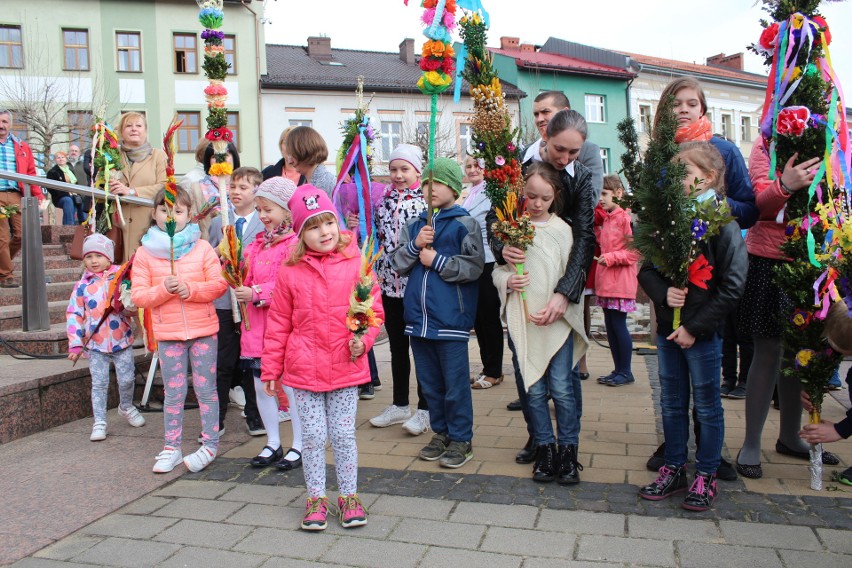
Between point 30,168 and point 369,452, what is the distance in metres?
6.71

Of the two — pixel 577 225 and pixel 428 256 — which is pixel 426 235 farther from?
pixel 577 225

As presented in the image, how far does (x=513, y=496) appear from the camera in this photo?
3.91 meters

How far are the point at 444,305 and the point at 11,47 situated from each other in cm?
3109

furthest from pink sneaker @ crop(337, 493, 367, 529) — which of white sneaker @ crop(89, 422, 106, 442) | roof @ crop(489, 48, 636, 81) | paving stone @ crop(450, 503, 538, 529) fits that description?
roof @ crop(489, 48, 636, 81)

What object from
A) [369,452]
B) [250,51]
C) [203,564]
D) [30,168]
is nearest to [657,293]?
[369,452]

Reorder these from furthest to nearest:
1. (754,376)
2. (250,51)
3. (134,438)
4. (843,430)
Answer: (250,51) < (134,438) < (754,376) < (843,430)

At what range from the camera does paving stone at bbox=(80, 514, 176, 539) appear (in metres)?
3.60

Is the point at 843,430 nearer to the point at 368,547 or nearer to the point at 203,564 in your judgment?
the point at 368,547

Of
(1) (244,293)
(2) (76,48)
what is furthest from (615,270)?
(2) (76,48)

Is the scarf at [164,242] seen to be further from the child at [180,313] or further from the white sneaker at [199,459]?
the white sneaker at [199,459]

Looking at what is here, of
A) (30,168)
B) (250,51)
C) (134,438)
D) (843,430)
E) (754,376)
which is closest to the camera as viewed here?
(843,430)

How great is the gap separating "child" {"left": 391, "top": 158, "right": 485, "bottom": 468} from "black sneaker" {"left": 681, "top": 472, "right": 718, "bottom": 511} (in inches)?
51.9

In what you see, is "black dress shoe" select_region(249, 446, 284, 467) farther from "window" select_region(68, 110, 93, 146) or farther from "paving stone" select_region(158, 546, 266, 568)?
"window" select_region(68, 110, 93, 146)

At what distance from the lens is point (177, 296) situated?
4699 mm
